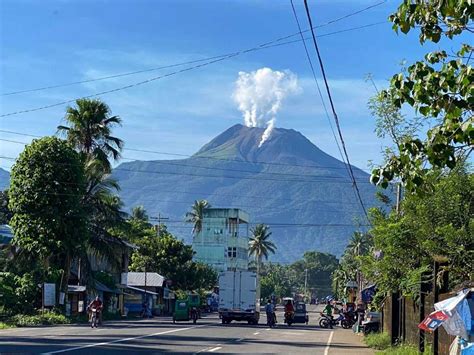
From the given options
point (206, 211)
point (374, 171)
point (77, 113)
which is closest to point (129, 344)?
point (374, 171)

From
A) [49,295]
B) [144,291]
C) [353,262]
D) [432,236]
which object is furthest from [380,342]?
[144,291]

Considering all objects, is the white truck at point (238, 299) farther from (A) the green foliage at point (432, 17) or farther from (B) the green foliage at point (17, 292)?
(A) the green foliage at point (432, 17)

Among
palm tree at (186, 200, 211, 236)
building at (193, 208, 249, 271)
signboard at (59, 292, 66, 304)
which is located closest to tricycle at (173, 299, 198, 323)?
signboard at (59, 292, 66, 304)

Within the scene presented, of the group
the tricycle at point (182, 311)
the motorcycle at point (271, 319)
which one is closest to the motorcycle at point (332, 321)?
the motorcycle at point (271, 319)

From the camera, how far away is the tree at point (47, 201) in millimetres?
45406

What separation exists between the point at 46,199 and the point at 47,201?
13 centimetres

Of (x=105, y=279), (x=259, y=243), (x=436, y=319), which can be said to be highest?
(x=259, y=243)

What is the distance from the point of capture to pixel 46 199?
4575 cm

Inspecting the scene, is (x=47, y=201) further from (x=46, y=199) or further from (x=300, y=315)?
(x=300, y=315)

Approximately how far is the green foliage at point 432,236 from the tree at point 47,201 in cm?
2698

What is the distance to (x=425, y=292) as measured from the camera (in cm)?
1941

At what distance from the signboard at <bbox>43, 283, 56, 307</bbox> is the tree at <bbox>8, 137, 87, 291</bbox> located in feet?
6.88

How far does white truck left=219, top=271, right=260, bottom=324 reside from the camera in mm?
48969

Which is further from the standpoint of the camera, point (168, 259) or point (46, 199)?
point (168, 259)
